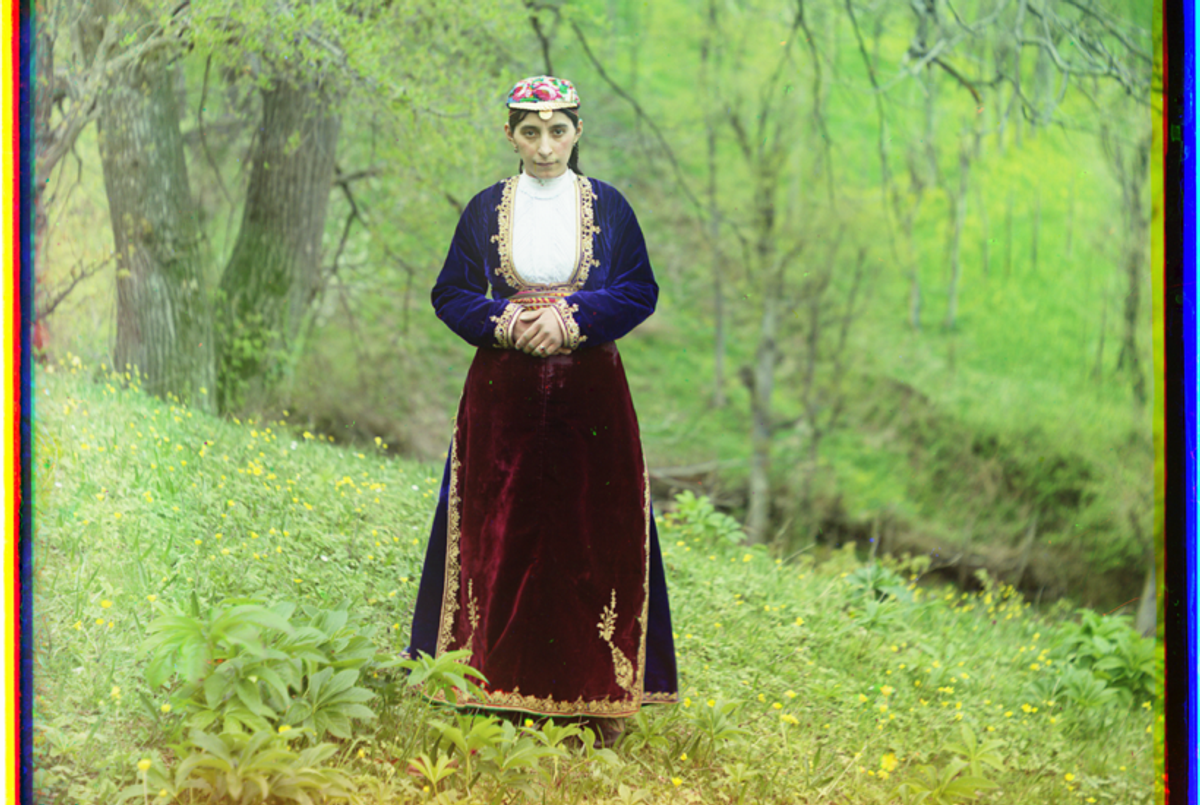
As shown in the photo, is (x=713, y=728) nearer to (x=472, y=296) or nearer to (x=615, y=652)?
(x=615, y=652)

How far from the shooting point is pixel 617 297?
2857mm

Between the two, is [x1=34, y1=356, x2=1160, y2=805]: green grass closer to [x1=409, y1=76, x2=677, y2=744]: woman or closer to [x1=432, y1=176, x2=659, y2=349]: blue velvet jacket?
[x1=409, y1=76, x2=677, y2=744]: woman

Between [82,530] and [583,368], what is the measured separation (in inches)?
73.5

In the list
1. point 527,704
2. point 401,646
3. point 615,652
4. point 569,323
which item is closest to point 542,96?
point 569,323

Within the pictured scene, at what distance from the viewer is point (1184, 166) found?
331cm

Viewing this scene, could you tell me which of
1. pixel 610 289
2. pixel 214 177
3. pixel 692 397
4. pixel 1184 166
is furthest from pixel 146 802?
pixel 692 397

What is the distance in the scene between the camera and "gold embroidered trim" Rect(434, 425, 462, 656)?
2.98m

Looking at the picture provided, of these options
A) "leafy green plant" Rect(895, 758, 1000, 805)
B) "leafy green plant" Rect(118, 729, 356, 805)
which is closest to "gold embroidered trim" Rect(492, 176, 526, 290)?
"leafy green plant" Rect(118, 729, 356, 805)

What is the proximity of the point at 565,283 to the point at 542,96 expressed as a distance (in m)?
0.57

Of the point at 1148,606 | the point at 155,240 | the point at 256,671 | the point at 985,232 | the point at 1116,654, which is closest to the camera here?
the point at 256,671

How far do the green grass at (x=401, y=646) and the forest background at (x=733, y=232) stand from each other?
0.58m

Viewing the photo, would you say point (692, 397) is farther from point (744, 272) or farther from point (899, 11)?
point (899, 11)

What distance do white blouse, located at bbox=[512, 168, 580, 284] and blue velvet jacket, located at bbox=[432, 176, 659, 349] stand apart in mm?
21

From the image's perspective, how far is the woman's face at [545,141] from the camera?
2857mm
